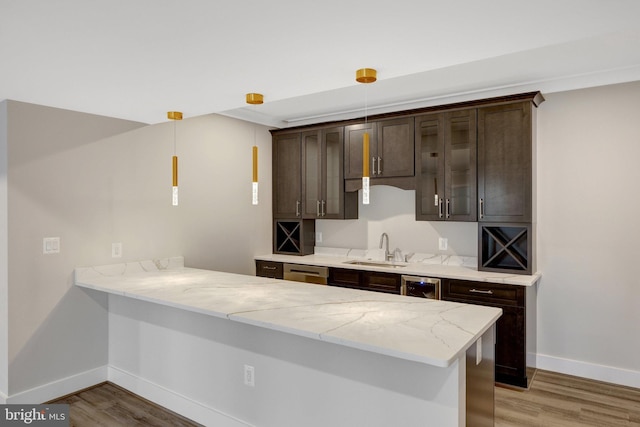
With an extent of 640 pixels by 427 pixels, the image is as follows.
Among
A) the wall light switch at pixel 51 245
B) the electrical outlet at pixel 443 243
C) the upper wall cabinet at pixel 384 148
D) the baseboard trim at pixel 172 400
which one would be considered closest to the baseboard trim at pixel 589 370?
the electrical outlet at pixel 443 243

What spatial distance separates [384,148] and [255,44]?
248 cm

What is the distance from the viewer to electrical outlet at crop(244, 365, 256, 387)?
2550mm

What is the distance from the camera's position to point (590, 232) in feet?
11.7

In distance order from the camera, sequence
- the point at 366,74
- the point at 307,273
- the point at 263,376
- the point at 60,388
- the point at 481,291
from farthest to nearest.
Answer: the point at 307,273
the point at 481,291
the point at 60,388
the point at 263,376
the point at 366,74

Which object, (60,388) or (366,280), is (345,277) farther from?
(60,388)

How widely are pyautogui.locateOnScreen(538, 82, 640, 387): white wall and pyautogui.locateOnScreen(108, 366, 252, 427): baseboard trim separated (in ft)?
9.44

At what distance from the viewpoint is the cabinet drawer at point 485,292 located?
3377 millimetres

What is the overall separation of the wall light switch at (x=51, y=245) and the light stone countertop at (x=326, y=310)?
232 mm

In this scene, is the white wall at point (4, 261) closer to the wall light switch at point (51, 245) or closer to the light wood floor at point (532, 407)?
the wall light switch at point (51, 245)

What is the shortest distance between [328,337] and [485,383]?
3.28 feet

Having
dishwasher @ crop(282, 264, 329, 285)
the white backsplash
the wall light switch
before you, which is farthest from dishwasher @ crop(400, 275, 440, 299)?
the wall light switch

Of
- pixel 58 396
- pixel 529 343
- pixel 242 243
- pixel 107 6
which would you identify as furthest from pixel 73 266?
pixel 529 343

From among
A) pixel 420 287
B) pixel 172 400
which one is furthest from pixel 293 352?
pixel 420 287

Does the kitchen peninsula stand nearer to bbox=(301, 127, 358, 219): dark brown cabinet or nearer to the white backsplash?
bbox=(301, 127, 358, 219): dark brown cabinet
